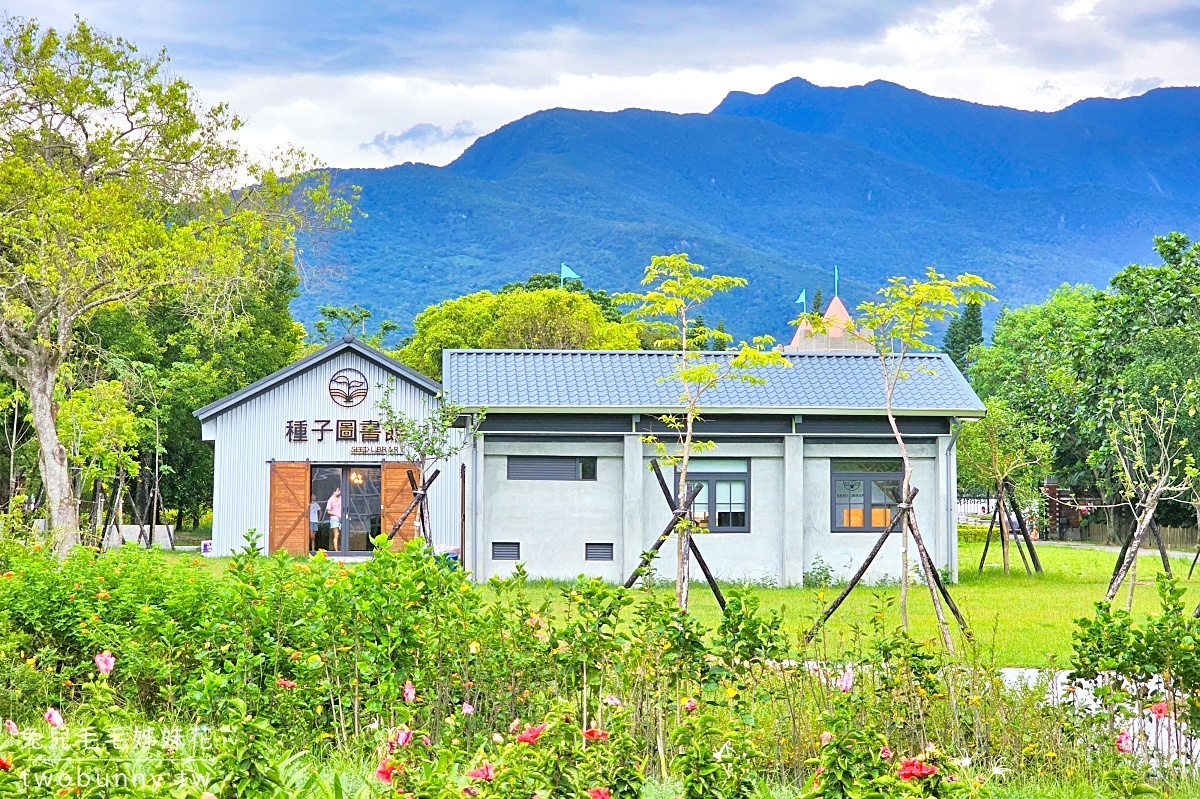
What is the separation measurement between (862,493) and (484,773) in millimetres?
16703

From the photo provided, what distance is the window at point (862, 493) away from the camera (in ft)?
65.1

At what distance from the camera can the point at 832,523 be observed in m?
19.8

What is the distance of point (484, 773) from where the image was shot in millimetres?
3898

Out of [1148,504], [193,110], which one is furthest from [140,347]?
[1148,504]

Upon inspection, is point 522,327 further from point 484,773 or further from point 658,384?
point 484,773

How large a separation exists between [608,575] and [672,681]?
13332 mm

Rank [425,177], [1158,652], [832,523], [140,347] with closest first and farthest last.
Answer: [1158,652] → [832,523] → [140,347] → [425,177]

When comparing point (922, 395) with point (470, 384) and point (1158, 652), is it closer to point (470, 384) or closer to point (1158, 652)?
point (470, 384)

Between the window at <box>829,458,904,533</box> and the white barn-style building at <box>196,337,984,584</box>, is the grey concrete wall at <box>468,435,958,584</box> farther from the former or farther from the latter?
the window at <box>829,458,904,533</box>

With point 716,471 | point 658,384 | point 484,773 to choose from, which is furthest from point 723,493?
point 484,773

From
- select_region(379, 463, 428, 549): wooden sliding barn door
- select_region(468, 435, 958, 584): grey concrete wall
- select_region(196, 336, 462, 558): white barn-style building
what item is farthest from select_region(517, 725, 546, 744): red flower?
select_region(379, 463, 428, 549): wooden sliding barn door

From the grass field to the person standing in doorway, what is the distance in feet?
7.80

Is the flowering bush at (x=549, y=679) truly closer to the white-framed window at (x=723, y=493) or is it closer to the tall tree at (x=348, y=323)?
the white-framed window at (x=723, y=493)

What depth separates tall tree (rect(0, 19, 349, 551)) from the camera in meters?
16.7
